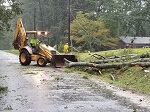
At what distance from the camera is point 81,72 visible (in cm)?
2056

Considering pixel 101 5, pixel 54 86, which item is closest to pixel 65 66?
pixel 54 86

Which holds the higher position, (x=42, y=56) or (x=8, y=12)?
(x=8, y=12)

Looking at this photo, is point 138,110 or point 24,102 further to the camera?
point 24,102

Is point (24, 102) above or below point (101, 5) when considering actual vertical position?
below

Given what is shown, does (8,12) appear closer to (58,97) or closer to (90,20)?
(58,97)

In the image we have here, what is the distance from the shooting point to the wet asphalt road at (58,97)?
9820mm

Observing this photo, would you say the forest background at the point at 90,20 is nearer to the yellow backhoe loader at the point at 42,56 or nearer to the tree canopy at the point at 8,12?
the yellow backhoe loader at the point at 42,56

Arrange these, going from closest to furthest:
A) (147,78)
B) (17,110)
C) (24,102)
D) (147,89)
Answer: (17,110) < (24,102) < (147,89) < (147,78)

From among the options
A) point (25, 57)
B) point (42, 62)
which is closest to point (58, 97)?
point (42, 62)

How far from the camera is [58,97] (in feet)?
38.2

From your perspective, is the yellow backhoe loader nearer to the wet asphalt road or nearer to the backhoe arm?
the backhoe arm

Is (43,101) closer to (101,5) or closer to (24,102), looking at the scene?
(24,102)

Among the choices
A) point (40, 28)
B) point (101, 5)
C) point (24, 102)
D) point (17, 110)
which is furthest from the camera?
point (40, 28)

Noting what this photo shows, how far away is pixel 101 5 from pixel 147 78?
58902 millimetres
